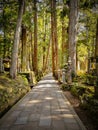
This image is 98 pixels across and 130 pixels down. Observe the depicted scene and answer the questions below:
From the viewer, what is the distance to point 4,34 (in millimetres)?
26500

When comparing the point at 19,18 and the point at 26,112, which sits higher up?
the point at 19,18

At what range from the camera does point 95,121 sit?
6.63 m

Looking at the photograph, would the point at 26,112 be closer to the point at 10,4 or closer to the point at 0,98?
the point at 0,98

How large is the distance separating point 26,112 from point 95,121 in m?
2.35

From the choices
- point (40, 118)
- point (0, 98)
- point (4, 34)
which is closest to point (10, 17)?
point (4, 34)

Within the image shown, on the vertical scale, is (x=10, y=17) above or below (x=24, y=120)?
above

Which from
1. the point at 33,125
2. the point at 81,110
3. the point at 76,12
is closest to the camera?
the point at 33,125

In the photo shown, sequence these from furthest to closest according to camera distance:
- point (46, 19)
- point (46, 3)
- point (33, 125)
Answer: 1. point (46, 19)
2. point (46, 3)
3. point (33, 125)

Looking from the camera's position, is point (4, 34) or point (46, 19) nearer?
point (4, 34)

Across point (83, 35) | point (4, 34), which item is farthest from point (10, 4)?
point (83, 35)

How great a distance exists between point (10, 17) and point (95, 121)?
1684 cm

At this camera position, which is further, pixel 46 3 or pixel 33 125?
pixel 46 3

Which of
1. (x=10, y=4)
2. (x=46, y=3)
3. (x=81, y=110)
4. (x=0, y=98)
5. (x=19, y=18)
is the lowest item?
(x=81, y=110)

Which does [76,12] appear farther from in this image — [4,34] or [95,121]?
[95,121]
